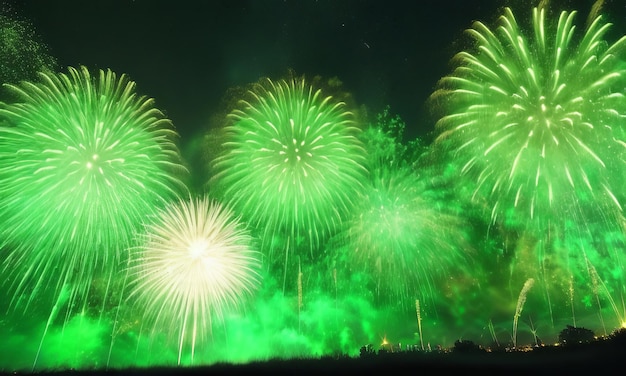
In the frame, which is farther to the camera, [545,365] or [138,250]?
[138,250]

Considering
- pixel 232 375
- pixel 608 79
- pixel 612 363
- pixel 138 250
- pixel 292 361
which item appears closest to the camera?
pixel 612 363

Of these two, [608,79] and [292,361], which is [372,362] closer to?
[292,361]

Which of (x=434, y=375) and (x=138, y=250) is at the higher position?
(x=138, y=250)

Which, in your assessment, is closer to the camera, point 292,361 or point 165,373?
point 165,373

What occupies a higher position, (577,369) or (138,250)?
(138,250)

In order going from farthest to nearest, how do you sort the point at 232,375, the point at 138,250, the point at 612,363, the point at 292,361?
1. the point at 138,250
2. the point at 292,361
3. the point at 232,375
4. the point at 612,363

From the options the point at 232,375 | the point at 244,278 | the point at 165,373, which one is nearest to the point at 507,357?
the point at 232,375

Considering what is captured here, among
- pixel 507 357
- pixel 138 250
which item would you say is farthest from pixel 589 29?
pixel 138 250

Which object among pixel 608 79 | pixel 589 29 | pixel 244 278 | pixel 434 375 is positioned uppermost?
pixel 589 29

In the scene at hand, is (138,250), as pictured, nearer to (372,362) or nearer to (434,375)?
(372,362)
